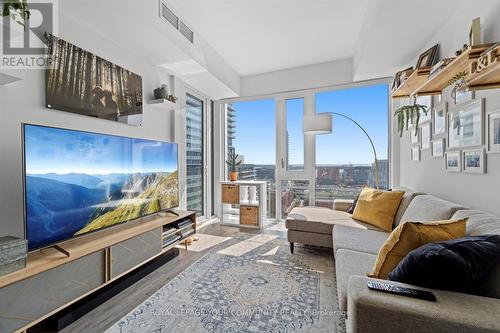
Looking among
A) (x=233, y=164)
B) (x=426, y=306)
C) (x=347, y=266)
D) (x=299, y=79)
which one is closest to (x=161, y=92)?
(x=233, y=164)

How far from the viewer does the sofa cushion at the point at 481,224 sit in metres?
1.14

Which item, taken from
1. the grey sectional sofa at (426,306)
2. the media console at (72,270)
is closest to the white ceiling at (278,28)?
the grey sectional sofa at (426,306)

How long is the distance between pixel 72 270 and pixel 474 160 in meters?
2.99

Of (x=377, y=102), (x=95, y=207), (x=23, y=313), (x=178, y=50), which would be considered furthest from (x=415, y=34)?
(x=23, y=313)

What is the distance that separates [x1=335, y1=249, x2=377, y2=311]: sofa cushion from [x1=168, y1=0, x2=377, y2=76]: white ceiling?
2.41m

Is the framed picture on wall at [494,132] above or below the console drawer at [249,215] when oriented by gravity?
above

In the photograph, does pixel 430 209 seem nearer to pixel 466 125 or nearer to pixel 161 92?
pixel 466 125

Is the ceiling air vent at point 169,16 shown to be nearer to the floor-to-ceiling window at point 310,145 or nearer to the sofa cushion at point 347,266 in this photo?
the floor-to-ceiling window at point 310,145

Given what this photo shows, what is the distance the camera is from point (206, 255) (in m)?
2.65

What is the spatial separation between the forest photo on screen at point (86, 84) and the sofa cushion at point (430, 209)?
2.98 meters

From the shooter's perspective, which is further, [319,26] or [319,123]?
[319,123]

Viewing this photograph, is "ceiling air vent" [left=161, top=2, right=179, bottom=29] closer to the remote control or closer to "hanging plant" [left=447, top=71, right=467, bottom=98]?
"hanging plant" [left=447, top=71, right=467, bottom=98]

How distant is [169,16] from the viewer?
2195mm

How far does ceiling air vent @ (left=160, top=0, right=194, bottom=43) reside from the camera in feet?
6.88
